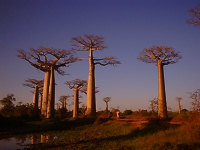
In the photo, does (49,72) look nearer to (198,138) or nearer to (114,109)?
(114,109)

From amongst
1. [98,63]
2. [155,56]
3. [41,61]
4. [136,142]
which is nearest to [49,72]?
[41,61]

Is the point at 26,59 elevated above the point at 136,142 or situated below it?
above

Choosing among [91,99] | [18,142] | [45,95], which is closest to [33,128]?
[18,142]

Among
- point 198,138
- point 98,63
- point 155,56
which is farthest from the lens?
point 98,63

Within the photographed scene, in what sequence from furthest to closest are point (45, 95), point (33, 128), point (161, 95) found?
point (45, 95) → point (161, 95) → point (33, 128)

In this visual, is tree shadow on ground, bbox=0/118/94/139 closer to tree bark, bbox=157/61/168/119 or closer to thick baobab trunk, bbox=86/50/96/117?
thick baobab trunk, bbox=86/50/96/117

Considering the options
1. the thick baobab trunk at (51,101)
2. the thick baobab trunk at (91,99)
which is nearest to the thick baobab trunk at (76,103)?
the thick baobab trunk at (51,101)

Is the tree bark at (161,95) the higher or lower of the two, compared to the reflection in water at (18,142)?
higher

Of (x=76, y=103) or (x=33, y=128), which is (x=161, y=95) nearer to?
(x=33, y=128)

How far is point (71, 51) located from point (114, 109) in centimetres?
929

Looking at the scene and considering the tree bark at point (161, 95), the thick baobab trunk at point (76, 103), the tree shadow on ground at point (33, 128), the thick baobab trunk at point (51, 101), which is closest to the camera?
the tree shadow on ground at point (33, 128)

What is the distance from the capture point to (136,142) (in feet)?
25.9

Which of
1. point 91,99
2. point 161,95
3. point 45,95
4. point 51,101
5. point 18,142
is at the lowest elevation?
point 18,142

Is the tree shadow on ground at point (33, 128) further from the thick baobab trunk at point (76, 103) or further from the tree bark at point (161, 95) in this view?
the thick baobab trunk at point (76, 103)
